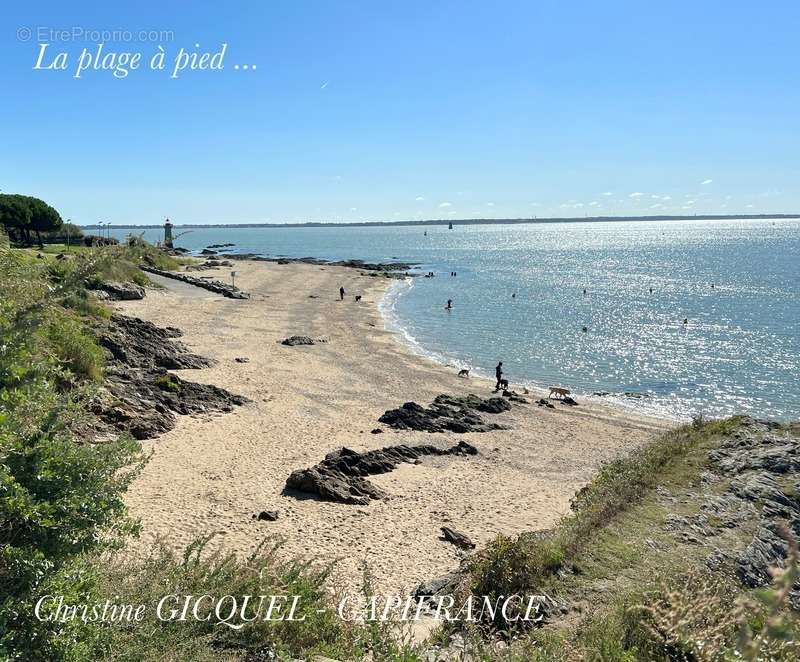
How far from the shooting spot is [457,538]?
1277 cm

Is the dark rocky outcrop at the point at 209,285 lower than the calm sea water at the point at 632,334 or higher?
higher

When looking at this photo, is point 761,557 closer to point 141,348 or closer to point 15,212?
point 141,348

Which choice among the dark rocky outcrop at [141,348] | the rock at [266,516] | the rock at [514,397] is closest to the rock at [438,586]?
the rock at [266,516]

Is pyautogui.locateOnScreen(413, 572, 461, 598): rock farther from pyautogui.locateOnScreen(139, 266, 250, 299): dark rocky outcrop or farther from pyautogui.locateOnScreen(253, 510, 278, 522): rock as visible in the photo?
pyautogui.locateOnScreen(139, 266, 250, 299): dark rocky outcrop

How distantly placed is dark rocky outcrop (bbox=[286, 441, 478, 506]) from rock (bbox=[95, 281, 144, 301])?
91.2 feet

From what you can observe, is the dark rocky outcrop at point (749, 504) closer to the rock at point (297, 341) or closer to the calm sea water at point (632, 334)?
the calm sea water at point (632, 334)

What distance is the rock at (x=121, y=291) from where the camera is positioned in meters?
39.0

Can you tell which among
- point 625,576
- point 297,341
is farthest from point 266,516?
point 297,341

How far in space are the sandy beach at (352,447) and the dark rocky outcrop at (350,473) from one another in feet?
1.25

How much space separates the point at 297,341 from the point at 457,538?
2280 cm

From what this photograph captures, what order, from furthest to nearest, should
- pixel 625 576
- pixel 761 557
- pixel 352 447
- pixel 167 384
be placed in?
pixel 167 384 → pixel 352 447 → pixel 761 557 → pixel 625 576

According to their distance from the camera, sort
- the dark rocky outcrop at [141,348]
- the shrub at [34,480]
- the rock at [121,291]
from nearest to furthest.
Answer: the shrub at [34,480], the dark rocky outcrop at [141,348], the rock at [121,291]

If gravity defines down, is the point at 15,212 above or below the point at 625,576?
above

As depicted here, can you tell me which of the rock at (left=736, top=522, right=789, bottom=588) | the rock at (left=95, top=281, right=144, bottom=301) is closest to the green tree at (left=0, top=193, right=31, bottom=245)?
the rock at (left=95, top=281, right=144, bottom=301)
